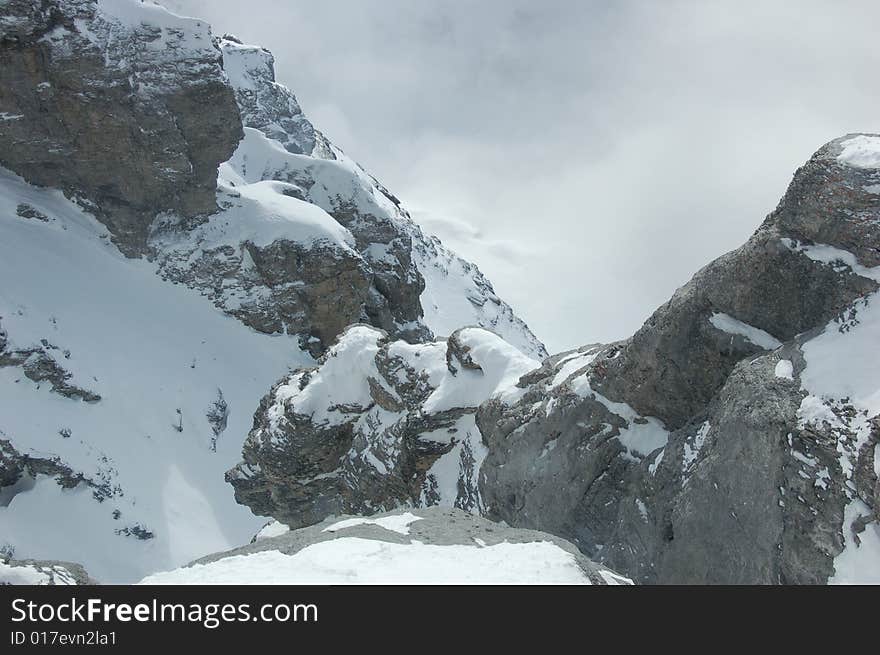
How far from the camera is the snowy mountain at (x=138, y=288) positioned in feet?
100.0

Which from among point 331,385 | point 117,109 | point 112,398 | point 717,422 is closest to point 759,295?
point 717,422

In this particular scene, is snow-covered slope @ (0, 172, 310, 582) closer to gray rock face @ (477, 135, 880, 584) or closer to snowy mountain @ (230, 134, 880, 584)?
snowy mountain @ (230, 134, 880, 584)

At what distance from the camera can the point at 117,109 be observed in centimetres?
4319

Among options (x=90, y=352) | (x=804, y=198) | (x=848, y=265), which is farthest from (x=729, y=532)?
(x=90, y=352)

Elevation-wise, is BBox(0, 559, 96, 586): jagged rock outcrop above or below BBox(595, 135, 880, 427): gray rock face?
below

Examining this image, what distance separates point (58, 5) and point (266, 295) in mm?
21945

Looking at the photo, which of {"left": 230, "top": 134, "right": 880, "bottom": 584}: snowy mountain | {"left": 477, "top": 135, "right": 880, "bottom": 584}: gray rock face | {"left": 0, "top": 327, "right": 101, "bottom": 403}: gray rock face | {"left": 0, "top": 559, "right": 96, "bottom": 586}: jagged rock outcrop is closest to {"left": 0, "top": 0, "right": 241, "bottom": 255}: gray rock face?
{"left": 0, "top": 327, "right": 101, "bottom": 403}: gray rock face

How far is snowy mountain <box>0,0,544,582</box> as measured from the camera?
1200 inches

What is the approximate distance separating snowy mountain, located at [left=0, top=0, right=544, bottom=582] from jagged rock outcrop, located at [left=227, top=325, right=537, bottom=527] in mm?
6304

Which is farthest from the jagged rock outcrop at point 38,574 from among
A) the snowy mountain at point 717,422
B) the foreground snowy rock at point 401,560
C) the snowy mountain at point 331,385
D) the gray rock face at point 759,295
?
the gray rock face at point 759,295

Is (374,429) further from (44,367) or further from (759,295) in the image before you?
(44,367)
